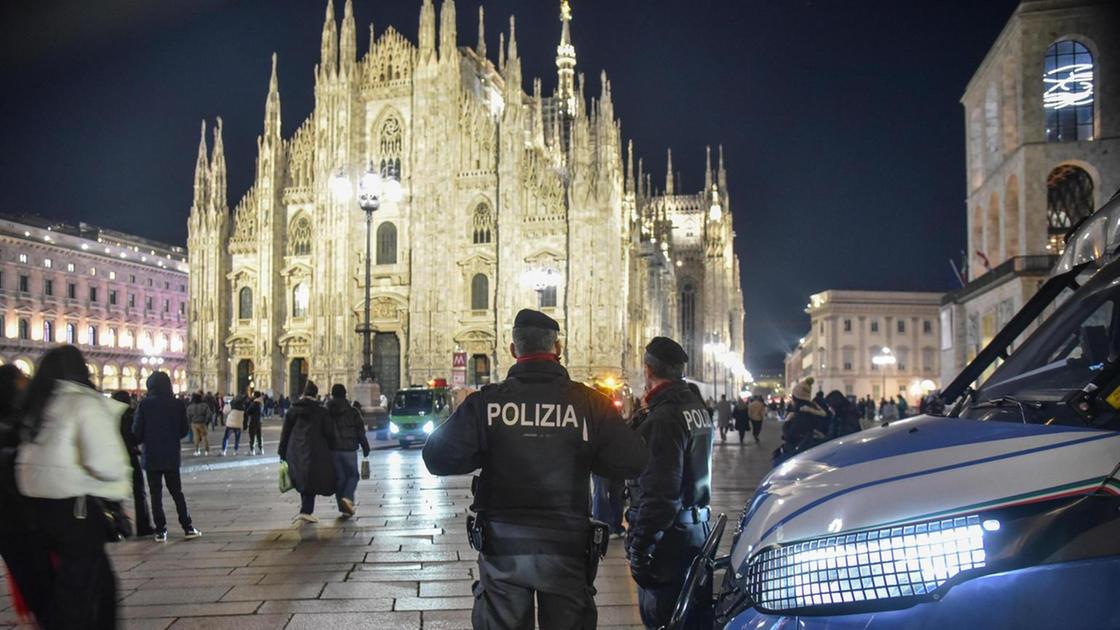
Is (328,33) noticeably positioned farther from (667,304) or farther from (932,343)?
(932,343)

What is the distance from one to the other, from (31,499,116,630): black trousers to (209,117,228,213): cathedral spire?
4912cm

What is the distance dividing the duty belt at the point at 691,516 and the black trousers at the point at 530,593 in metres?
1.26

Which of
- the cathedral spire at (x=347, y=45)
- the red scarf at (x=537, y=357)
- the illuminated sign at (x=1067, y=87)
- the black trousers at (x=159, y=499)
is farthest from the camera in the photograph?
the cathedral spire at (x=347, y=45)

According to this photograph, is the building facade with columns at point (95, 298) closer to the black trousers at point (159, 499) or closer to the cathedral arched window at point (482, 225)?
the cathedral arched window at point (482, 225)

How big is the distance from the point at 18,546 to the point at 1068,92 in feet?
124

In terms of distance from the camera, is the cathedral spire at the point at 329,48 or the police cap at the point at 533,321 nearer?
the police cap at the point at 533,321

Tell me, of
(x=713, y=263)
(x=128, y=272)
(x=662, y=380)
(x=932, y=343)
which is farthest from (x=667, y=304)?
(x=662, y=380)

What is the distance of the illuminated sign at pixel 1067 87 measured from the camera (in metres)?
33.5

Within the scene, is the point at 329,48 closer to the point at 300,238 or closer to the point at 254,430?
the point at 300,238

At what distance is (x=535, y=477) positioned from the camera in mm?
3445

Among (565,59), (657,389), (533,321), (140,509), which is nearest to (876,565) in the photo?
(533,321)

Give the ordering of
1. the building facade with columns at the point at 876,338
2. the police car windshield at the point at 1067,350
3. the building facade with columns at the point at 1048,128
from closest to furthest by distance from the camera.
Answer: the police car windshield at the point at 1067,350, the building facade with columns at the point at 1048,128, the building facade with columns at the point at 876,338

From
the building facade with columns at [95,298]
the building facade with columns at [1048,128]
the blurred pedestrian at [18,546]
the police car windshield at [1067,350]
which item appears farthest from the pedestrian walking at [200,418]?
the building facade with columns at [95,298]

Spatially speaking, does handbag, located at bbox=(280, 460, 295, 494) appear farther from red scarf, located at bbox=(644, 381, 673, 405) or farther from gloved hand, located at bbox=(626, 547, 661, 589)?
gloved hand, located at bbox=(626, 547, 661, 589)
